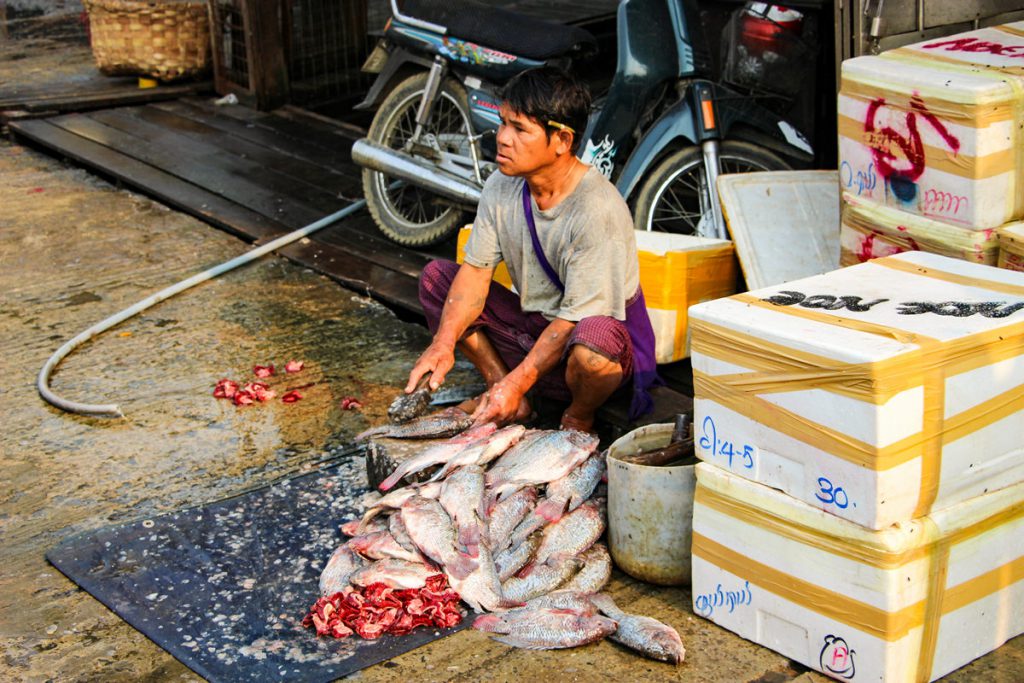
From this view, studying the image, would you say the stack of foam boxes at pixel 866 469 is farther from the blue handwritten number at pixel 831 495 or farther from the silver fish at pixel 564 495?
the silver fish at pixel 564 495

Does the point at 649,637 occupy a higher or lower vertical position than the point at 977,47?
lower

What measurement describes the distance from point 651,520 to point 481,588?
594mm

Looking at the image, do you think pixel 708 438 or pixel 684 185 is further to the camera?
pixel 684 185

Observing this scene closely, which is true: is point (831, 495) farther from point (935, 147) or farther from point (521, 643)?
point (935, 147)

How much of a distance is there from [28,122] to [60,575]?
6.49 meters

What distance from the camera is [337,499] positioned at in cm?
489

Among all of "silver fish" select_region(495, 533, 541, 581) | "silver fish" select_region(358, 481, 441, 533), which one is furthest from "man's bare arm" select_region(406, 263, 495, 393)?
"silver fish" select_region(495, 533, 541, 581)

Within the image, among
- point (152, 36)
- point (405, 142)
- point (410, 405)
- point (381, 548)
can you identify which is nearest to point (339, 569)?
point (381, 548)

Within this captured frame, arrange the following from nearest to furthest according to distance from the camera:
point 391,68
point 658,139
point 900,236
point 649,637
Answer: point 649,637
point 900,236
point 658,139
point 391,68

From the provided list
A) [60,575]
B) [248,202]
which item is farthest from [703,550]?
[248,202]

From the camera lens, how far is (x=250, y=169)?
29.3ft

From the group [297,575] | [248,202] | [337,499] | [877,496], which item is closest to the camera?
[877,496]

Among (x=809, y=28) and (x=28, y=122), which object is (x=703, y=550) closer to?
(x=809, y=28)

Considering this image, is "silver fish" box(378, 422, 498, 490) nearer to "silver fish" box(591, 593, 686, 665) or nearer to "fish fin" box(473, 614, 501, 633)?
"fish fin" box(473, 614, 501, 633)
